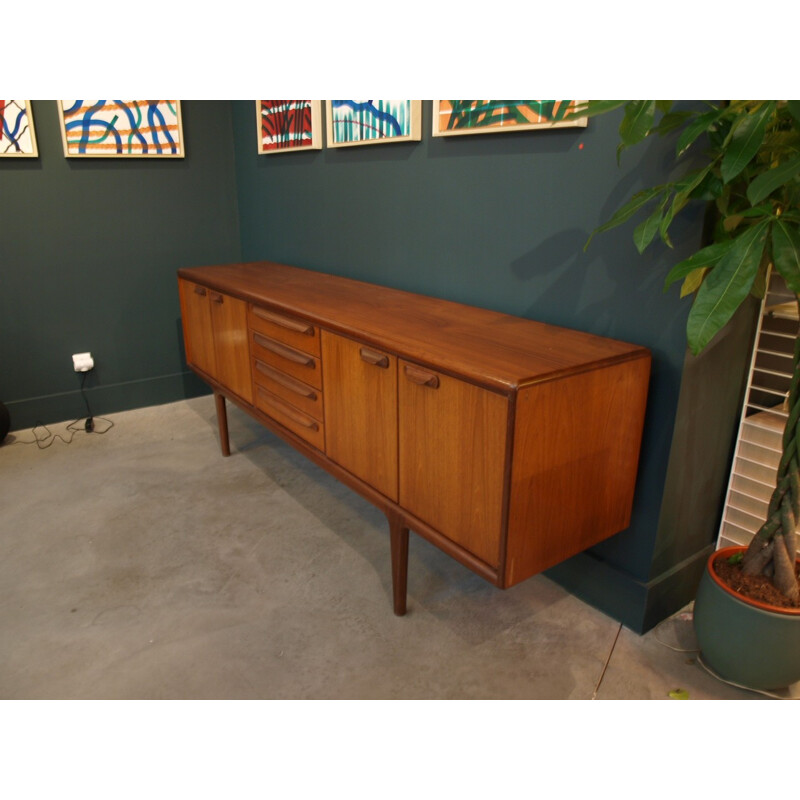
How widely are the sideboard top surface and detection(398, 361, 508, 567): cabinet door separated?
5 cm

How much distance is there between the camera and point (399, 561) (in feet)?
6.19

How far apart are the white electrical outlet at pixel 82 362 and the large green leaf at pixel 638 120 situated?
3.11 meters

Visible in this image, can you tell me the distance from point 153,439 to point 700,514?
2.58 metres

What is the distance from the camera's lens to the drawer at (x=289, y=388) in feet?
7.02

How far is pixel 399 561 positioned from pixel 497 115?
141cm

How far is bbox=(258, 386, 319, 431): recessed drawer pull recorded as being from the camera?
7.20ft

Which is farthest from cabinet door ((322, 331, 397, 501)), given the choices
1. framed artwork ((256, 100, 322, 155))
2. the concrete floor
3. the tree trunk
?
framed artwork ((256, 100, 322, 155))

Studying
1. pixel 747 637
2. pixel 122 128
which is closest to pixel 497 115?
pixel 747 637

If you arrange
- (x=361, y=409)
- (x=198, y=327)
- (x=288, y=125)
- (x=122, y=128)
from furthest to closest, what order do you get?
(x=122, y=128), (x=288, y=125), (x=198, y=327), (x=361, y=409)

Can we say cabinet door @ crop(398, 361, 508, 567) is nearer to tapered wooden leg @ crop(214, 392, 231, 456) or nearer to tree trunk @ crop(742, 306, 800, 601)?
tree trunk @ crop(742, 306, 800, 601)

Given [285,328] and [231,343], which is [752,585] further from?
[231,343]

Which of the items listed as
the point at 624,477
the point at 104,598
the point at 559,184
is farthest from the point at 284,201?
the point at 624,477

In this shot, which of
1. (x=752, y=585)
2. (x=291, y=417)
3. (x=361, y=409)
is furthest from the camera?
(x=291, y=417)

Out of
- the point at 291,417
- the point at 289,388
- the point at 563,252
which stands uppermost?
the point at 563,252
